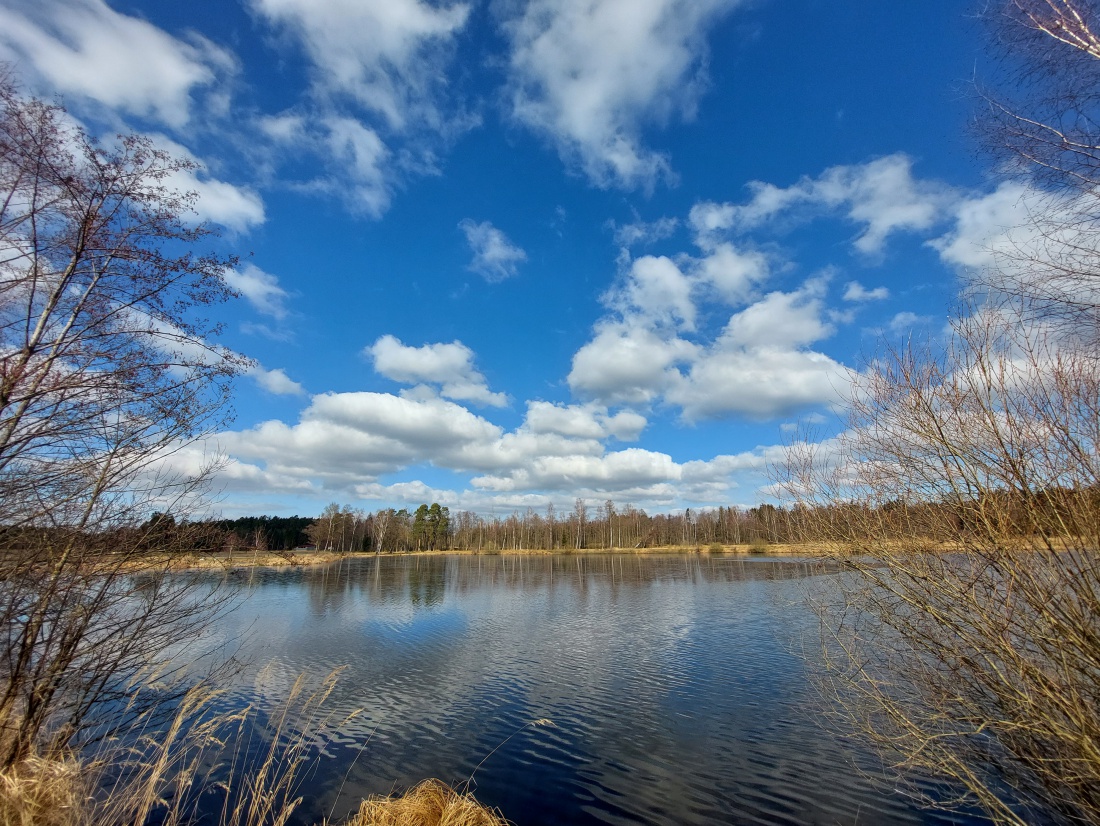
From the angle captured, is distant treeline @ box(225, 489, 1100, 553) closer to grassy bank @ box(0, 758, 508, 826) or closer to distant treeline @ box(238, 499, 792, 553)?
distant treeline @ box(238, 499, 792, 553)

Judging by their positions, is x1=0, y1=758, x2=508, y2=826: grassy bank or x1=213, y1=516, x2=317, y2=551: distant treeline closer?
x1=0, y1=758, x2=508, y2=826: grassy bank

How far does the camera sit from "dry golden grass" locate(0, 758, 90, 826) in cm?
563

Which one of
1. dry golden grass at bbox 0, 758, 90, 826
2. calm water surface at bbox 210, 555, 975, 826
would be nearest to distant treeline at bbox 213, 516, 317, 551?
calm water surface at bbox 210, 555, 975, 826

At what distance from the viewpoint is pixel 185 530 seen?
24.2ft

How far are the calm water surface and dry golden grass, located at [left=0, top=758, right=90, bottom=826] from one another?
10.5 ft

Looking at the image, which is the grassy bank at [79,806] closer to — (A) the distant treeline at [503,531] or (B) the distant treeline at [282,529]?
(A) the distant treeline at [503,531]

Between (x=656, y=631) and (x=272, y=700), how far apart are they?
15.1 m

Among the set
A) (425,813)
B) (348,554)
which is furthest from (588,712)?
(348,554)

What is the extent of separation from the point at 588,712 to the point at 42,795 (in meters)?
10.6

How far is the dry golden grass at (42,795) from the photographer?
5.63 metres

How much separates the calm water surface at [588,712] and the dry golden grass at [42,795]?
321 centimetres

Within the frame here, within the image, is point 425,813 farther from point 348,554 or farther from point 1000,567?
point 348,554

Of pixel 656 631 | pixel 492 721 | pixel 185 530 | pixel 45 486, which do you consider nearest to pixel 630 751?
pixel 492 721

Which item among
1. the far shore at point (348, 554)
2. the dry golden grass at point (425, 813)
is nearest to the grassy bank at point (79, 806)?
the dry golden grass at point (425, 813)
